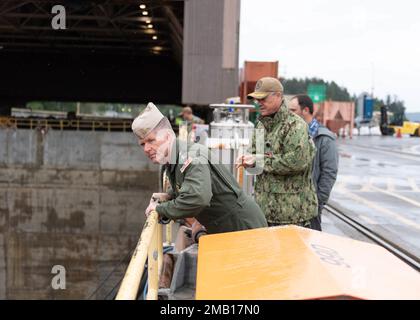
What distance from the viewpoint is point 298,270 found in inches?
84.9

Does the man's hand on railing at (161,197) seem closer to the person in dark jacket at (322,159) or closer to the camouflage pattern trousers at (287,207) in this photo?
the camouflage pattern trousers at (287,207)

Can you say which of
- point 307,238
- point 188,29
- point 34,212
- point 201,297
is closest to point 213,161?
point 307,238

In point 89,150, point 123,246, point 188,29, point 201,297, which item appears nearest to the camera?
point 201,297

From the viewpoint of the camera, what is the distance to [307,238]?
9.01ft

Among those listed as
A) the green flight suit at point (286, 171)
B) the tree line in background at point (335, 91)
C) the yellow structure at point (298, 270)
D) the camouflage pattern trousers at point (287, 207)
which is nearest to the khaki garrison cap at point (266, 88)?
the green flight suit at point (286, 171)

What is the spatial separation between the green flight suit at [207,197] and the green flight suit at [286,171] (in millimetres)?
714

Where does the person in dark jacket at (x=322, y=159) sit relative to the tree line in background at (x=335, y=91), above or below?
below

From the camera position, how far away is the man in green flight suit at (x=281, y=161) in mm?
3955

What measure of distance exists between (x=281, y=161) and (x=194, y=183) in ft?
3.84

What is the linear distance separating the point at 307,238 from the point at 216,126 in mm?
5158

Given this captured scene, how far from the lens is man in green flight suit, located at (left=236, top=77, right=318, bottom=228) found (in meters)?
3.96
